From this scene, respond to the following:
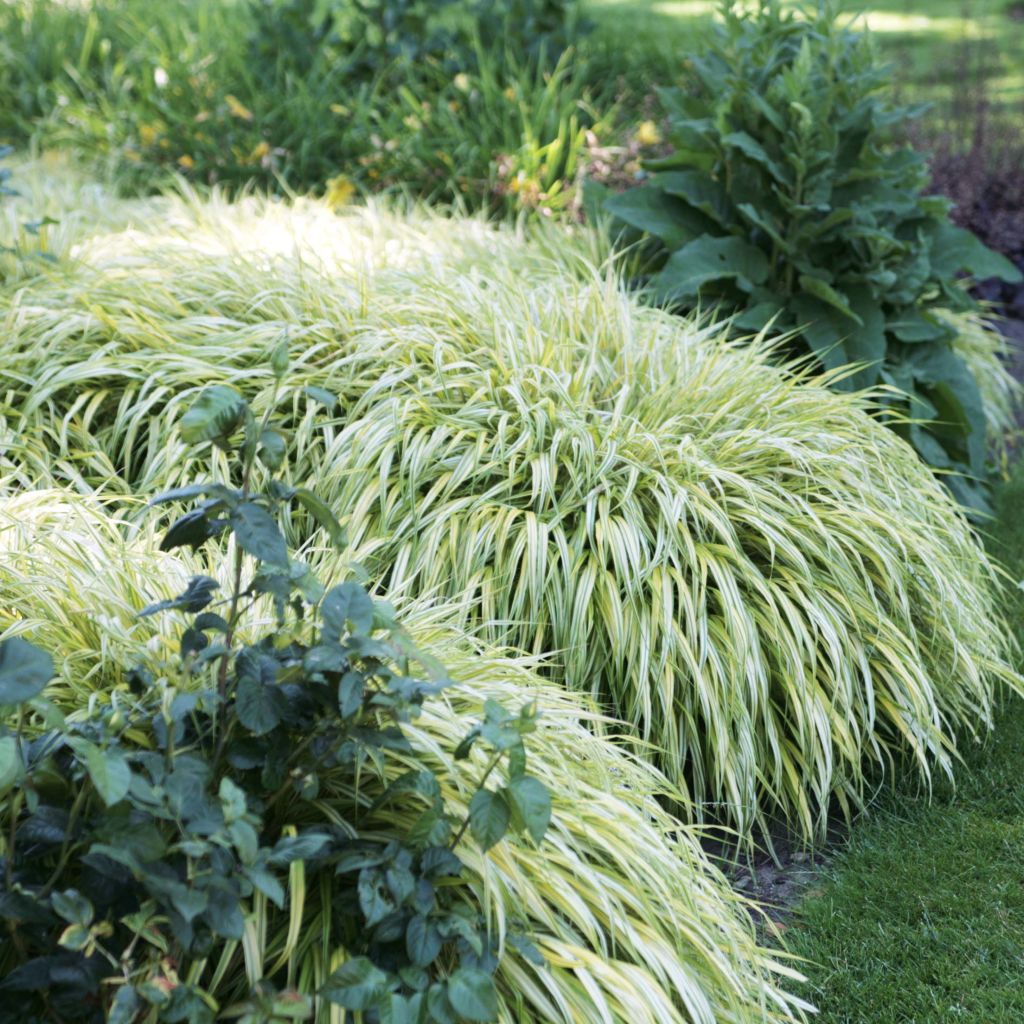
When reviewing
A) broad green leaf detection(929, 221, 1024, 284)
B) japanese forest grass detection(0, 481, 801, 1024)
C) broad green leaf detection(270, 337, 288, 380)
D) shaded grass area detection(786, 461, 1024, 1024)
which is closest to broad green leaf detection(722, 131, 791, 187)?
broad green leaf detection(929, 221, 1024, 284)

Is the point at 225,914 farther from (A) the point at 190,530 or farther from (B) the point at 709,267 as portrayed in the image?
(B) the point at 709,267

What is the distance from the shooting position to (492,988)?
1501mm

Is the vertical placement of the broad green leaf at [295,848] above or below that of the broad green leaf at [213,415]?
below

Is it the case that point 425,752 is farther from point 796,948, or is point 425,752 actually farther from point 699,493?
point 699,493

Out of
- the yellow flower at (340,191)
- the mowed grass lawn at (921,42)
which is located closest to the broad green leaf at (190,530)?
the mowed grass lawn at (921,42)

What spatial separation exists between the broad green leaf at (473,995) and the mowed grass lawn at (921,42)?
10.3ft

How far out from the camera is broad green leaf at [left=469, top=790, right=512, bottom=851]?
1.52 metres

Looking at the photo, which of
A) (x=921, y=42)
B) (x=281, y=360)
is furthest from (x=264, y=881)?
(x=921, y=42)

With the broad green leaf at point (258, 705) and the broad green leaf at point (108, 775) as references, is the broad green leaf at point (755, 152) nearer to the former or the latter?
the broad green leaf at point (258, 705)

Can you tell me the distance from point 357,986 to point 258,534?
0.56 metres

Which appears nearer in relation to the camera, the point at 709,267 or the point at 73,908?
the point at 73,908

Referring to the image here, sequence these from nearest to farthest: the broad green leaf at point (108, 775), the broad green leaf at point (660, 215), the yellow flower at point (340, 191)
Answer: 1. the broad green leaf at point (108, 775)
2. the broad green leaf at point (660, 215)
3. the yellow flower at point (340, 191)

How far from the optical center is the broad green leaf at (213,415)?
1.46 meters

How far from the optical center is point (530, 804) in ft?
4.96
